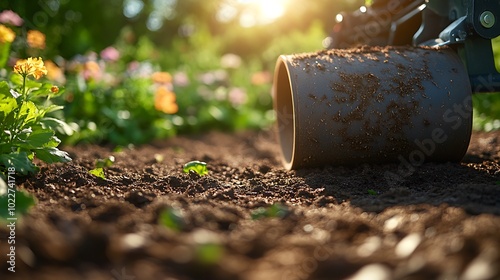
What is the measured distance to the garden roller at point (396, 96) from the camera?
9.16 ft

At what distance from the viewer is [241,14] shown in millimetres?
17625

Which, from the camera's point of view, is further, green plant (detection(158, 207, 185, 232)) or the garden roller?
the garden roller

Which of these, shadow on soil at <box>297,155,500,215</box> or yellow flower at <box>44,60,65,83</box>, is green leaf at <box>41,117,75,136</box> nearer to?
shadow on soil at <box>297,155,500,215</box>

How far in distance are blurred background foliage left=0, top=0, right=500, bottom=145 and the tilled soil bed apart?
887mm

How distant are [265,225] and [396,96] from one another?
4.33 feet

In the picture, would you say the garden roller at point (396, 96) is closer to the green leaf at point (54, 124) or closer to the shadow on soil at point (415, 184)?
the shadow on soil at point (415, 184)

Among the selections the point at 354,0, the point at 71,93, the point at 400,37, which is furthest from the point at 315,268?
the point at 354,0

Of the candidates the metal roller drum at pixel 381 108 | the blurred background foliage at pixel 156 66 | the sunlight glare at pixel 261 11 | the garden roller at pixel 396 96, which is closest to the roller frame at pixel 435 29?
the garden roller at pixel 396 96

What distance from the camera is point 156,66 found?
25.3 feet

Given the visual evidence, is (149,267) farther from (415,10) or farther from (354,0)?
(354,0)

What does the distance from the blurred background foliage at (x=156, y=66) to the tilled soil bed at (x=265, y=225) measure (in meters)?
0.89

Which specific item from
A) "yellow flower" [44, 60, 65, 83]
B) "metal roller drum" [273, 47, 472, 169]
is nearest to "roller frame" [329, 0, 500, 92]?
"metal roller drum" [273, 47, 472, 169]

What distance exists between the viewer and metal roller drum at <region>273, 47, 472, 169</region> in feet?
9.15

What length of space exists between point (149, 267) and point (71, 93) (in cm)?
383
